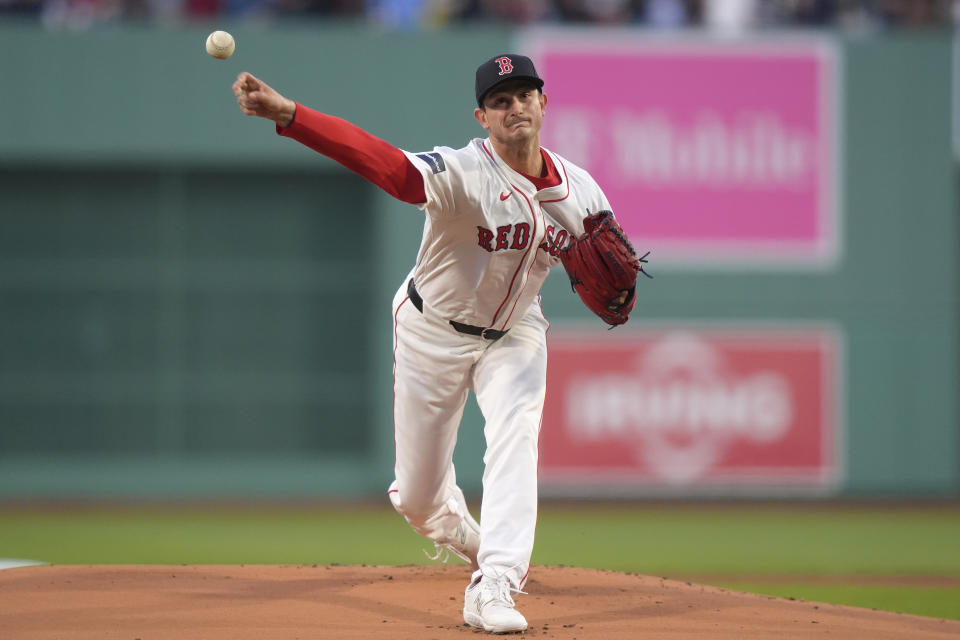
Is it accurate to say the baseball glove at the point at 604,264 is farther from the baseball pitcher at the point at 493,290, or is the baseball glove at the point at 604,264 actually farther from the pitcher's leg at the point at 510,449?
the pitcher's leg at the point at 510,449

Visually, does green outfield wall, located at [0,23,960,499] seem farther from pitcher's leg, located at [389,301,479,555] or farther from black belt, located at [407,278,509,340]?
black belt, located at [407,278,509,340]

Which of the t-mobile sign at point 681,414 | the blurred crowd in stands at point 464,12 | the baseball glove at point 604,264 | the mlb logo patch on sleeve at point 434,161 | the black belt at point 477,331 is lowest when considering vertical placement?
the t-mobile sign at point 681,414

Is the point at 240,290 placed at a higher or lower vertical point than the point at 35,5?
lower

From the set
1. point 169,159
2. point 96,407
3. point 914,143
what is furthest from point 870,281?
point 96,407

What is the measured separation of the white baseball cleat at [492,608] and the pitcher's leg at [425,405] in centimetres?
60

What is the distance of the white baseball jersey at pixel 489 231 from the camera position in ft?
13.0

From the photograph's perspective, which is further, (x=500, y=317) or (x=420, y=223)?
(x=420, y=223)

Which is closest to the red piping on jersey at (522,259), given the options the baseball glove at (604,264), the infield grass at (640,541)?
the baseball glove at (604,264)

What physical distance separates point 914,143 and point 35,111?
8.19 m

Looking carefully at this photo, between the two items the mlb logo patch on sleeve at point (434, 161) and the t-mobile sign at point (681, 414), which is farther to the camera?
the t-mobile sign at point (681, 414)

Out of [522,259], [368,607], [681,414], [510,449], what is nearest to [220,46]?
[522,259]

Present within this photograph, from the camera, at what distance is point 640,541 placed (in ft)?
27.9

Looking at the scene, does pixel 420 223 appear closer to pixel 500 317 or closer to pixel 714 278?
pixel 714 278

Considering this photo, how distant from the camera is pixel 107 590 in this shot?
4551 mm
